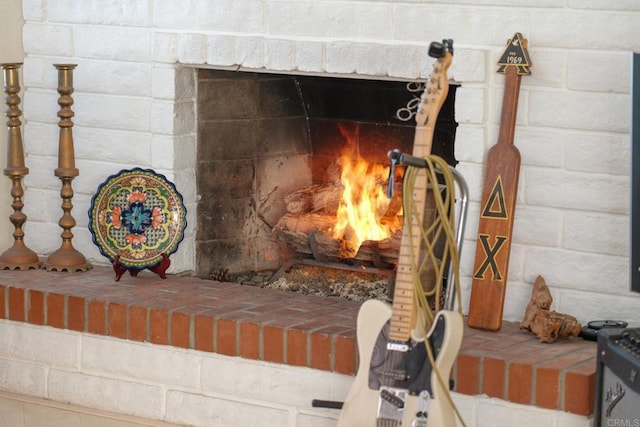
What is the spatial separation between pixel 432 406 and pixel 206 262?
133 cm

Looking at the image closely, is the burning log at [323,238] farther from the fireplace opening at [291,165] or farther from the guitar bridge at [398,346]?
the guitar bridge at [398,346]

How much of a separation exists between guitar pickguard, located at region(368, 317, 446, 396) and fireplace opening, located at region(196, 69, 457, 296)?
1.03 metres

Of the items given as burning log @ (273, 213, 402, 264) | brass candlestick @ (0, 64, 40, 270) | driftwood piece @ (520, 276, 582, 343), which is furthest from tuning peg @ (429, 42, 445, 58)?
brass candlestick @ (0, 64, 40, 270)

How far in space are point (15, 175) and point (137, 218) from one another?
16.5 inches

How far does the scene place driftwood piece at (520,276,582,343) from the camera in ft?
10.4

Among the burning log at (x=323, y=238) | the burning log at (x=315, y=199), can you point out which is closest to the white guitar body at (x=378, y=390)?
the burning log at (x=323, y=238)

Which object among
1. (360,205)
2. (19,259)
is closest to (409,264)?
(360,205)

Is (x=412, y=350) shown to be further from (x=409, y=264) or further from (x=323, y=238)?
(x=323, y=238)

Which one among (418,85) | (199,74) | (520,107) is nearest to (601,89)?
(520,107)

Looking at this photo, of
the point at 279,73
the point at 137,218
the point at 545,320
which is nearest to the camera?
the point at 545,320

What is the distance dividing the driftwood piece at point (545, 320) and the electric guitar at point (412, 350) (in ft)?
1.61

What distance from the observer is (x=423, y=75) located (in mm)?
3381

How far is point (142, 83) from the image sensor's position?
375 cm

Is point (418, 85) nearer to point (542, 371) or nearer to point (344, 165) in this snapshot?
point (344, 165)
